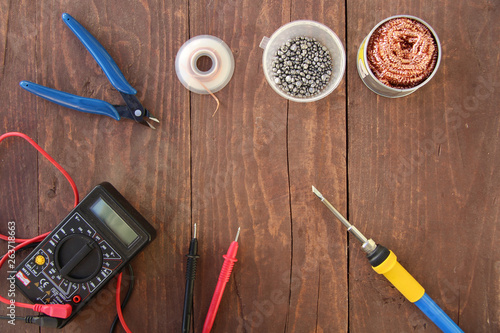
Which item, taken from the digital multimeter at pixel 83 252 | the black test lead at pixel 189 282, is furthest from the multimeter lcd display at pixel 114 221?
the black test lead at pixel 189 282

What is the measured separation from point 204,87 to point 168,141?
0.41 feet

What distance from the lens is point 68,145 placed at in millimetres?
687

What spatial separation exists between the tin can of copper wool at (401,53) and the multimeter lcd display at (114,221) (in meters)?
0.49

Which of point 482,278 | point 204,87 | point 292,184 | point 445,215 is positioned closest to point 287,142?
point 292,184

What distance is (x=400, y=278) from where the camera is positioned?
0.62 metres

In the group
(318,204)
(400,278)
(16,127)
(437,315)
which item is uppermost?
(16,127)

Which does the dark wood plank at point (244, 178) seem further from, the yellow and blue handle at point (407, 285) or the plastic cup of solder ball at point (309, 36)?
the yellow and blue handle at point (407, 285)

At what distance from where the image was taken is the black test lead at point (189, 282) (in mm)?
628

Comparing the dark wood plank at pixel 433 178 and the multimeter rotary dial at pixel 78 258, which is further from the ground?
the multimeter rotary dial at pixel 78 258

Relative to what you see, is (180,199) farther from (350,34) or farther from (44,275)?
(350,34)

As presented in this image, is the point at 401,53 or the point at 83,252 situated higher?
the point at 83,252

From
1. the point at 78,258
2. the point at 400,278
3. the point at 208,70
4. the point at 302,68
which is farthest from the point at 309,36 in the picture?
the point at 78,258

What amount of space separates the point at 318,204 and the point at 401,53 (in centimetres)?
30

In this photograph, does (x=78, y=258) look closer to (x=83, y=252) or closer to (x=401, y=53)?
(x=83, y=252)
